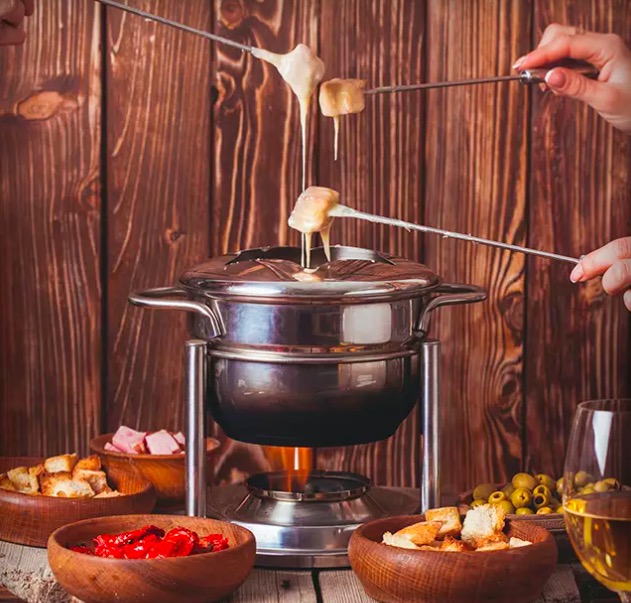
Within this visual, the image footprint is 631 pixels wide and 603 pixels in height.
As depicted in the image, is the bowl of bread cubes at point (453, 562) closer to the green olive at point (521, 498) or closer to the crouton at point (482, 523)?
the crouton at point (482, 523)

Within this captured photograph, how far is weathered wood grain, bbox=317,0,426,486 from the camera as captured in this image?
Answer: 2.35m

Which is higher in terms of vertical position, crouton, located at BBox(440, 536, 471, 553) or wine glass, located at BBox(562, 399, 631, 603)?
wine glass, located at BBox(562, 399, 631, 603)

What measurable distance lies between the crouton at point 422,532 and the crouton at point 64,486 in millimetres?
528

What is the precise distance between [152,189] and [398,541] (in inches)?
40.0

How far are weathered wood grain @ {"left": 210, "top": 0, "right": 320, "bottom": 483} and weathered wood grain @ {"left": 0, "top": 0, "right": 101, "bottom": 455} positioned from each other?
24 centimetres

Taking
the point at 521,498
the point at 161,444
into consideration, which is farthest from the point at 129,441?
the point at 521,498

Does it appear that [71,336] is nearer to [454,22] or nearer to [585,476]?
[454,22]

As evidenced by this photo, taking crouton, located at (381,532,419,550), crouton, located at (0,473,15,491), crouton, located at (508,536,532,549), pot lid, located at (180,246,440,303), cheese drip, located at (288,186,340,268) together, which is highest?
cheese drip, located at (288,186,340,268)

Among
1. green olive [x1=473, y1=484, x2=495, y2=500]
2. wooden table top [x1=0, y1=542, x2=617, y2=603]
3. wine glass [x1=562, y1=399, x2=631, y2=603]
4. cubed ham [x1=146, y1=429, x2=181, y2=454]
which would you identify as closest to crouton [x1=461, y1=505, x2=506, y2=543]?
wooden table top [x1=0, y1=542, x2=617, y2=603]

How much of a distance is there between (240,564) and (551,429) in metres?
1.03

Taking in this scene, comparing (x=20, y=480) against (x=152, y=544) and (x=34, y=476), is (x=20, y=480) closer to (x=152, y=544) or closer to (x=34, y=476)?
(x=34, y=476)

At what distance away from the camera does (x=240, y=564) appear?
1587 mm

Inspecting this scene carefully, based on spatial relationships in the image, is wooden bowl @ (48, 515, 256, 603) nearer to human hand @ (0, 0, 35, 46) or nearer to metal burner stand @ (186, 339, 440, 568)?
metal burner stand @ (186, 339, 440, 568)

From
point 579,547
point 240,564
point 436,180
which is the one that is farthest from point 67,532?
point 436,180
